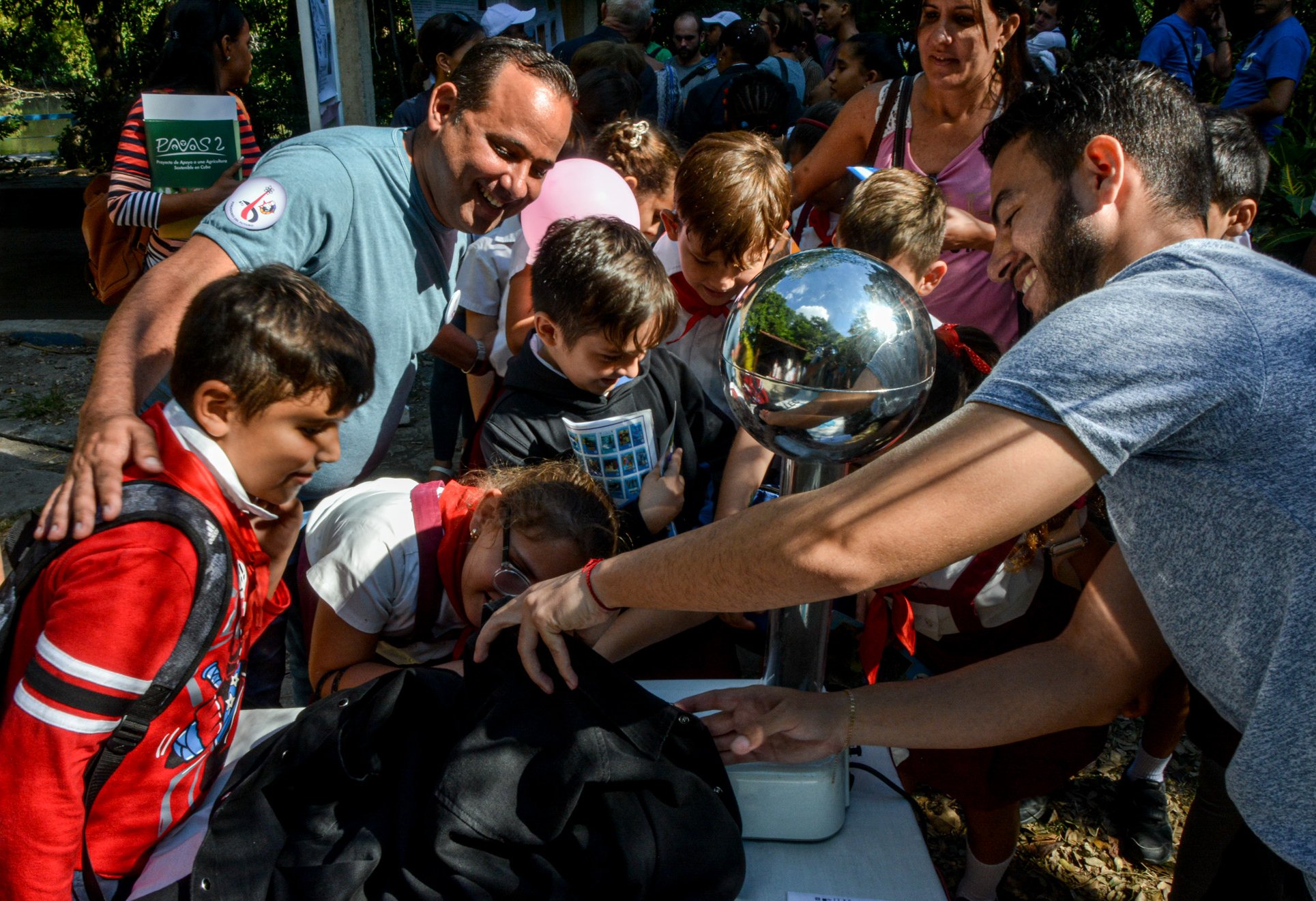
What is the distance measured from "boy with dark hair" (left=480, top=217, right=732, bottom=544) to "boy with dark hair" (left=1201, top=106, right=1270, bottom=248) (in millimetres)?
1298

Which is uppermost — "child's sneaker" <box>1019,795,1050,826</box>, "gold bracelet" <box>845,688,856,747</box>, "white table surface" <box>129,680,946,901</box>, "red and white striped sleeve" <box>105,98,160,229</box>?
"red and white striped sleeve" <box>105,98,160,229</box>

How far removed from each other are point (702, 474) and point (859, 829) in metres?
1.17

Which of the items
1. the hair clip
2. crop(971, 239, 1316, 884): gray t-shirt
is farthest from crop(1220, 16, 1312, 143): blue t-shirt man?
crop(971, 239, 1316, 884): gray t-shirt

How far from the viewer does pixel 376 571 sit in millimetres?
1760

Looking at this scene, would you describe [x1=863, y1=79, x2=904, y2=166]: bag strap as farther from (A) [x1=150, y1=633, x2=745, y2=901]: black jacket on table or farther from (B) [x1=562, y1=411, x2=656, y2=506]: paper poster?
(A) [x1=150, y1=633, x2=745, y2=901]: black jacket on table

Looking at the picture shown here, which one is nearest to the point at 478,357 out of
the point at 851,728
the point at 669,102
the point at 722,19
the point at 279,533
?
the point at 279,533

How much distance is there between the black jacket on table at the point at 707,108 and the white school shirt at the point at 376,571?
11.1 ft

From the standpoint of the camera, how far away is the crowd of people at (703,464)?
1050 millimetres

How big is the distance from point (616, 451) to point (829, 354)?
113cm

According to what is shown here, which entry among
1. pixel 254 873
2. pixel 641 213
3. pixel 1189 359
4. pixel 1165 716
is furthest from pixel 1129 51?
pixel 254 873

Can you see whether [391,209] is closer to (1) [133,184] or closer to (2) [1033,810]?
(1) [133,184]

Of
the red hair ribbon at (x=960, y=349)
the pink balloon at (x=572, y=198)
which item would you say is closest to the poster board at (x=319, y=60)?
the pink balloon at (x=572, y=198)

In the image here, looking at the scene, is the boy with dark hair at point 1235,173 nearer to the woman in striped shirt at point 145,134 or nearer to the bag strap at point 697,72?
the woman in striped shirt at point 145,134

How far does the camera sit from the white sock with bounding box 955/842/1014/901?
7.16 ft
